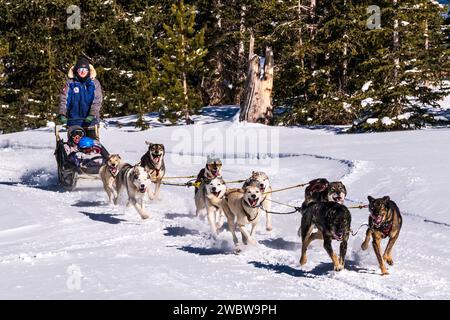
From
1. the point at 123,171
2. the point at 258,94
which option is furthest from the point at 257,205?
the point at 258,94

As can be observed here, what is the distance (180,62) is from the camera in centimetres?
2552

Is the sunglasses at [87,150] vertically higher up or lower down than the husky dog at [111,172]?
higher up

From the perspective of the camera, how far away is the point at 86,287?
596 cm

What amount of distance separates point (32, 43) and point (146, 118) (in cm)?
588

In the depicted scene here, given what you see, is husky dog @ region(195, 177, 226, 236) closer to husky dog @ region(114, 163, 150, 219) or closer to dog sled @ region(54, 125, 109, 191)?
husky dog @ region(114, 163, 150, 219)

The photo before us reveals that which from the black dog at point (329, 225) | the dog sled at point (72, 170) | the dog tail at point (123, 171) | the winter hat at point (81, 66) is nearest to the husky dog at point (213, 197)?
the black dog at point (329, 225)

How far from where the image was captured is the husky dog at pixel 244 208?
7.49 metres

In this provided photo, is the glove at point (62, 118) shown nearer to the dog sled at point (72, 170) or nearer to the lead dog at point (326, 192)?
the dog sled at point (72, 170)

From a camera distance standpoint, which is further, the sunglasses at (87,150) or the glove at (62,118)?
the glove at (62,118)

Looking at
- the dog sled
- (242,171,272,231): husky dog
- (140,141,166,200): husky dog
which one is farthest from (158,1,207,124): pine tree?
(242,171,272,231): husky dog

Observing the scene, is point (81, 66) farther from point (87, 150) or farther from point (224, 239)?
point (224, 239)

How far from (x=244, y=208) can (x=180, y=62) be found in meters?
18.6

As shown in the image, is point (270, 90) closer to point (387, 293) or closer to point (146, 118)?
point (146, 118)
